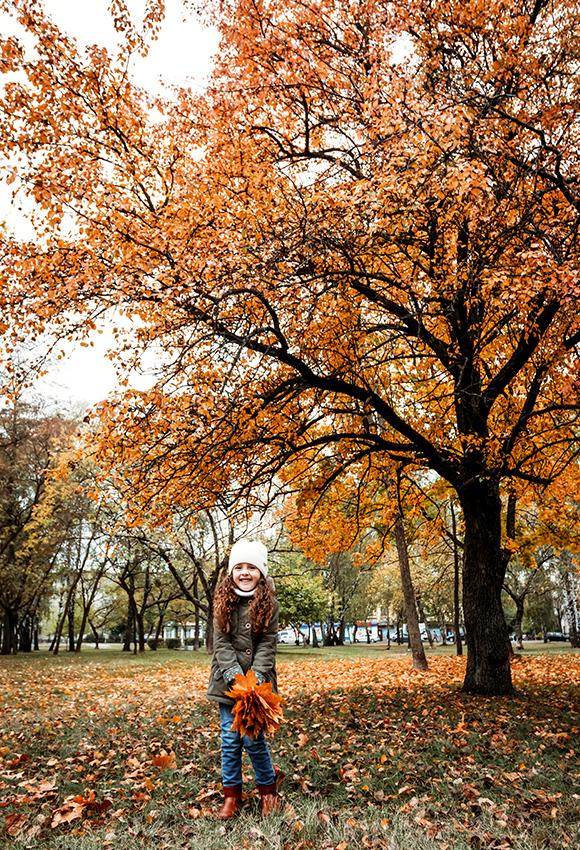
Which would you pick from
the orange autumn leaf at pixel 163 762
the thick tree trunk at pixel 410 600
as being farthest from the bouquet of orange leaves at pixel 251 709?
the thick tree trunk at pixel 410 600

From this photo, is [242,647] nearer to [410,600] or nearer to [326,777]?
[326,777]

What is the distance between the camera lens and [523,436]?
8609 mm

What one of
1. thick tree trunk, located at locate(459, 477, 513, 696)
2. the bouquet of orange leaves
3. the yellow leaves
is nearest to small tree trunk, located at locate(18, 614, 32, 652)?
thick tree trunk, located at locate(459, 477, 513, 696)

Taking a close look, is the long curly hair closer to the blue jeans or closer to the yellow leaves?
the blue jeans

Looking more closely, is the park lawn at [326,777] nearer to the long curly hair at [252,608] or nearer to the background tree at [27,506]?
the long curly hair at [252,608]

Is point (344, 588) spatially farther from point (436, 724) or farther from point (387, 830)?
point (387, 830)

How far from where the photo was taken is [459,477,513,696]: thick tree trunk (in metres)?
9.22

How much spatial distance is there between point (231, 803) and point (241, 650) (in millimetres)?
989

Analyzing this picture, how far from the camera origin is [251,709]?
405 cm

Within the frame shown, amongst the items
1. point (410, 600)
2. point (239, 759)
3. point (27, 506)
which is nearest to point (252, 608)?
point (239, 759)

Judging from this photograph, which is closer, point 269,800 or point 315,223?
point 269,800

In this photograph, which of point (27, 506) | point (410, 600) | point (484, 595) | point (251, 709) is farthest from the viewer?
point (27, 506)

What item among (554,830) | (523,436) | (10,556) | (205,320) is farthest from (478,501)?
(10,556)

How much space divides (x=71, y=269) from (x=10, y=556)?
24.7m
